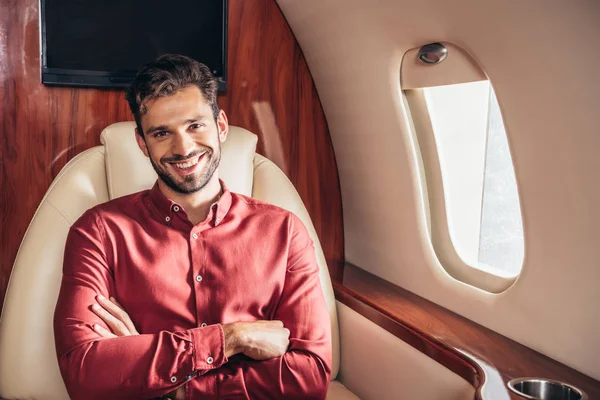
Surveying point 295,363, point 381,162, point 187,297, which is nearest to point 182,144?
point 187,297

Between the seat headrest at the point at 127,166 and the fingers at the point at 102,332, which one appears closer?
the fingers at the point at 102,332

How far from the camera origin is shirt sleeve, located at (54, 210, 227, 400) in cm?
165

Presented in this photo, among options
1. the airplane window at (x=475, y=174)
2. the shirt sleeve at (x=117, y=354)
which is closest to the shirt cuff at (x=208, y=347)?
the shirt sleeve at (x=117, y=354)

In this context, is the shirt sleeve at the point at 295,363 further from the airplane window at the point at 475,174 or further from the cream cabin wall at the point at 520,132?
the airplane window at the point at 475,174

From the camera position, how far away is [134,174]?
84.2 inches

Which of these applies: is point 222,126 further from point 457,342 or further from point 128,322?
point 457,342

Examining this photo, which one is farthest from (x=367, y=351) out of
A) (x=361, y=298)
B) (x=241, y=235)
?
(x=241, y=235)

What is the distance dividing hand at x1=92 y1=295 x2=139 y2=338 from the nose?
47 centimetres

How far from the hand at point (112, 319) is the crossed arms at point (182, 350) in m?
0.01

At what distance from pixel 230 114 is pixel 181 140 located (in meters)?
0.79

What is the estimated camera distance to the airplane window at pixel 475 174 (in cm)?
219

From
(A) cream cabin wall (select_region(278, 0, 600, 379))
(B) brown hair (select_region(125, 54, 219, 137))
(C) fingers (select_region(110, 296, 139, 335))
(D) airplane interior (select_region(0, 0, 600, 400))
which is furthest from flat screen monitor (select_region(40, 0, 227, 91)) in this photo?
(C) fingers (select_region(110, 296, 139, 335))

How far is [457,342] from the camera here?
182 cm

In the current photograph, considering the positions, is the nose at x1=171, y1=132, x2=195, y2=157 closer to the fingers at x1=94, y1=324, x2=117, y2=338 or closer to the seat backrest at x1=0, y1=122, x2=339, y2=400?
the seat backrest at x1=0, y1=122, x2=339, y2=400
